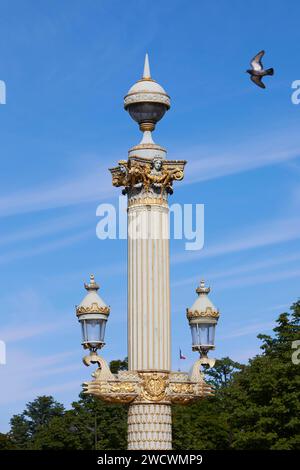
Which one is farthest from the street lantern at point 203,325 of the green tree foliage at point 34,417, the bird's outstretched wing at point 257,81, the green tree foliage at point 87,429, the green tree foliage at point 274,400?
the green tree foliage at point 34,417

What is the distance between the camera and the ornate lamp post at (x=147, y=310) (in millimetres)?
39938

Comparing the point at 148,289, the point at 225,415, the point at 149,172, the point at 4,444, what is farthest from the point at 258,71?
the point at 4,444

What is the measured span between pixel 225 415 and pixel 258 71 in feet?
209

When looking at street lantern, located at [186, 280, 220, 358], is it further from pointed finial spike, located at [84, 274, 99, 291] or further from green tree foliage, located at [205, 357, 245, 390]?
green tree foliage, located at [205, 357, 245, 390]

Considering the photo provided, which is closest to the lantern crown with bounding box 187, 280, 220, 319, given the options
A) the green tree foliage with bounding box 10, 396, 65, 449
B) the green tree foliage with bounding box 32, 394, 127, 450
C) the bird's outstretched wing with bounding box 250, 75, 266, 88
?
the bird's outstretched wing with bounding box 250, 75, 266, 88

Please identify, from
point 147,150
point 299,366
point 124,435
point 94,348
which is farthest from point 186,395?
point 124,435

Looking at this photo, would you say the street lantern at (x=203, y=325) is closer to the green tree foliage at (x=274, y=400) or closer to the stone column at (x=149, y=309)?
the stone column at (x=149, y=309)

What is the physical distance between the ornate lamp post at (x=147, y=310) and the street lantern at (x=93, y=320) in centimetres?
3

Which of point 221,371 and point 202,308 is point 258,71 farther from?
point 221,371

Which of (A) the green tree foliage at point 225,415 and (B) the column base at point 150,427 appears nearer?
(B) the column base at point 150,427

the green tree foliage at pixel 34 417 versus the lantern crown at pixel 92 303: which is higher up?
the green tree foliage at pixel 34 417

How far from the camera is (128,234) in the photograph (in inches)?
1617
